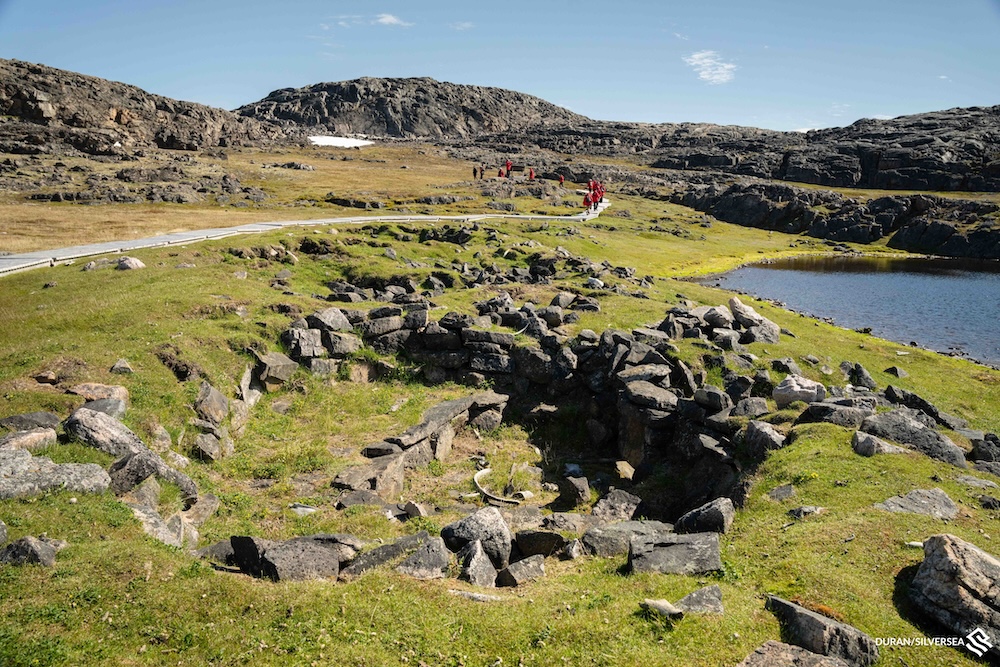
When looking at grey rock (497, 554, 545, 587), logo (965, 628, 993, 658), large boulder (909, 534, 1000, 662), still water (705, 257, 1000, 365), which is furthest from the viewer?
still water (705, 257, 1000, 365)

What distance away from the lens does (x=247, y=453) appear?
75.9 ft

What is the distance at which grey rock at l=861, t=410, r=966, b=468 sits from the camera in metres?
18.5

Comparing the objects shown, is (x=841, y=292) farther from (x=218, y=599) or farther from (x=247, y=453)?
(x=218, y=599)

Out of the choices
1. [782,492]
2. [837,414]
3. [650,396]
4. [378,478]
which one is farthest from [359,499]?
[837,414]

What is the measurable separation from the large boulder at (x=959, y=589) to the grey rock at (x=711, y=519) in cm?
477

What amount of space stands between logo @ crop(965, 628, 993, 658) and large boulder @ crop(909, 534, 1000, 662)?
0.12 ft

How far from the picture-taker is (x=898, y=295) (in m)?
81.0

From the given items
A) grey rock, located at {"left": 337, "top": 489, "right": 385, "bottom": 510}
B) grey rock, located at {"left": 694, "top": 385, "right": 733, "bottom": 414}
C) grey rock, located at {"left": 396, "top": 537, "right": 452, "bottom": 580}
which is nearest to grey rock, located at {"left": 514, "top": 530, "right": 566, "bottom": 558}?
grey rock, located at {"left": 396, "top": 537, "right": 452, "bottom": 580}

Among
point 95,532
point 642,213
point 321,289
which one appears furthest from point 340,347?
point 642,213

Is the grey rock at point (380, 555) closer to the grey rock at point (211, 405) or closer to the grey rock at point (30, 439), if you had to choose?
the grey rock at point (30, 439)

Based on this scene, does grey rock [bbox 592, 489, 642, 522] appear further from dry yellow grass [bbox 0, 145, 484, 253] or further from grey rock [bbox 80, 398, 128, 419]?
dry yellow grass [bbox 0, 145, 484, 253]

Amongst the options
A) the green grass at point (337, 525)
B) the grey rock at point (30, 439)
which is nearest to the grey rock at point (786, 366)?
the green grass at point (337, 525)

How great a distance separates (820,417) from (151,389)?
25084 mm

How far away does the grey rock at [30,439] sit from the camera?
15875 mm
